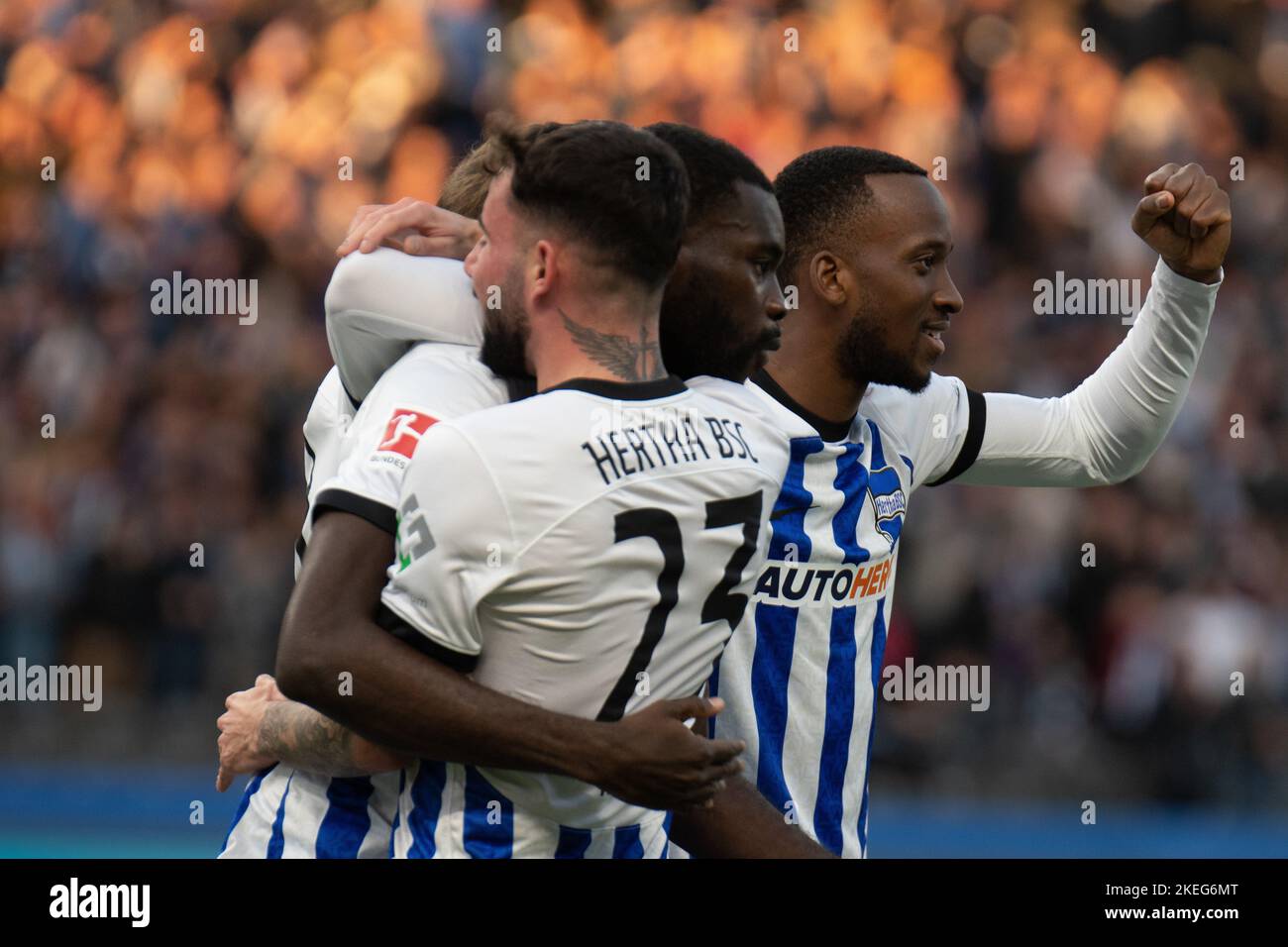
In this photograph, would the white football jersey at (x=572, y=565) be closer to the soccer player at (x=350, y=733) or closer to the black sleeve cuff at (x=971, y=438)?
the soccer player at (x=350, y=733)

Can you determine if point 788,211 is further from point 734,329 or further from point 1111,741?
point 1111,741

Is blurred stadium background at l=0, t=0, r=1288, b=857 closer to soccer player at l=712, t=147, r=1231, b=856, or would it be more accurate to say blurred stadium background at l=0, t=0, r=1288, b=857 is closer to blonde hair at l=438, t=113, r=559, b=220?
soccer player at l=712, t=147, r=1231, b=856

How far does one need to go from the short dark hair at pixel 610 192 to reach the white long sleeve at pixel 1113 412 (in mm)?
1412

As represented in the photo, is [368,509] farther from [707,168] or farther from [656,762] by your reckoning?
[707,168]

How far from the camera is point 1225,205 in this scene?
3.34 m

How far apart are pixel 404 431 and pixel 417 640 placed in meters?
0.33

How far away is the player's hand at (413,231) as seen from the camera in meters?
2.77

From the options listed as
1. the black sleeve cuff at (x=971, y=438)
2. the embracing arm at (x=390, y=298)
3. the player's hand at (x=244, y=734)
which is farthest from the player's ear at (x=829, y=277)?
the player's hand at (x=244, y=734)

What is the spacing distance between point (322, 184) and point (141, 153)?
1.27 meters

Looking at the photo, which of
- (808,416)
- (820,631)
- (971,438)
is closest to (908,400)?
(971,438)

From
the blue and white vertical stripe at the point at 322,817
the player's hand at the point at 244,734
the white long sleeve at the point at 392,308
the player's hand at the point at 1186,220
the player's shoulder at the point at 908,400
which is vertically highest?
the player's hand at the point at 1186,220

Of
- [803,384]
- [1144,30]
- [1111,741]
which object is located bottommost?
[1111,741]

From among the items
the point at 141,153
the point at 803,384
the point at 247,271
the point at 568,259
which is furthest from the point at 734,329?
the point at 141,153

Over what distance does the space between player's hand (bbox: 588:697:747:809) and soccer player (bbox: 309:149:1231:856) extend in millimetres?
730
